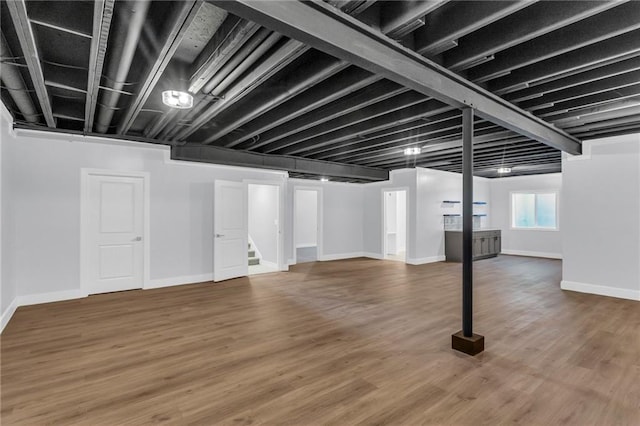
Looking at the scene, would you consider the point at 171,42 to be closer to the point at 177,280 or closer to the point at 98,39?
the point at 98,39

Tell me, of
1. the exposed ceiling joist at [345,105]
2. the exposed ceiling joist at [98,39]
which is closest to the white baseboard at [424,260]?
the exposed ceiling joist at [345,105]

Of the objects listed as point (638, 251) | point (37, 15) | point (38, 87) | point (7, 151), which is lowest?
point (638, 251)

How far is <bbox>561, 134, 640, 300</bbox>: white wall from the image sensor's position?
482 cm

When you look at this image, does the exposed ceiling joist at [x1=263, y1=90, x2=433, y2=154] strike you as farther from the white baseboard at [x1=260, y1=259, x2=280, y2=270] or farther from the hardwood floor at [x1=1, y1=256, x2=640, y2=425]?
the white baseboard at [x1=260, y1=259, x2=280, y2=270]

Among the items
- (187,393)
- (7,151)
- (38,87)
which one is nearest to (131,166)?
(7,151)

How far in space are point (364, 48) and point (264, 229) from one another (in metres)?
6.30

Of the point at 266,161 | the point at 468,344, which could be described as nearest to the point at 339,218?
the point at 266,161

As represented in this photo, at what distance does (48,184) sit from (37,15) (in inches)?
130

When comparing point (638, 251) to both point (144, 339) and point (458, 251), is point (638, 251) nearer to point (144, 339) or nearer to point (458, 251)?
point (458, 251)

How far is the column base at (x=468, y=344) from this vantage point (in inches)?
115

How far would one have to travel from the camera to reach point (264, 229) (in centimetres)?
801

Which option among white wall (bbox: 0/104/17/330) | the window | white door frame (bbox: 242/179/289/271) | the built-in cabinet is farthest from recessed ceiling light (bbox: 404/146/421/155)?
the window

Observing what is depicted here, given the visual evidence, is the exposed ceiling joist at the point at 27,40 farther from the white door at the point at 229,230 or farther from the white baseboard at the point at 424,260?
the white baseboard at the point at 424,260

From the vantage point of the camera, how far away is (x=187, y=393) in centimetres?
231
